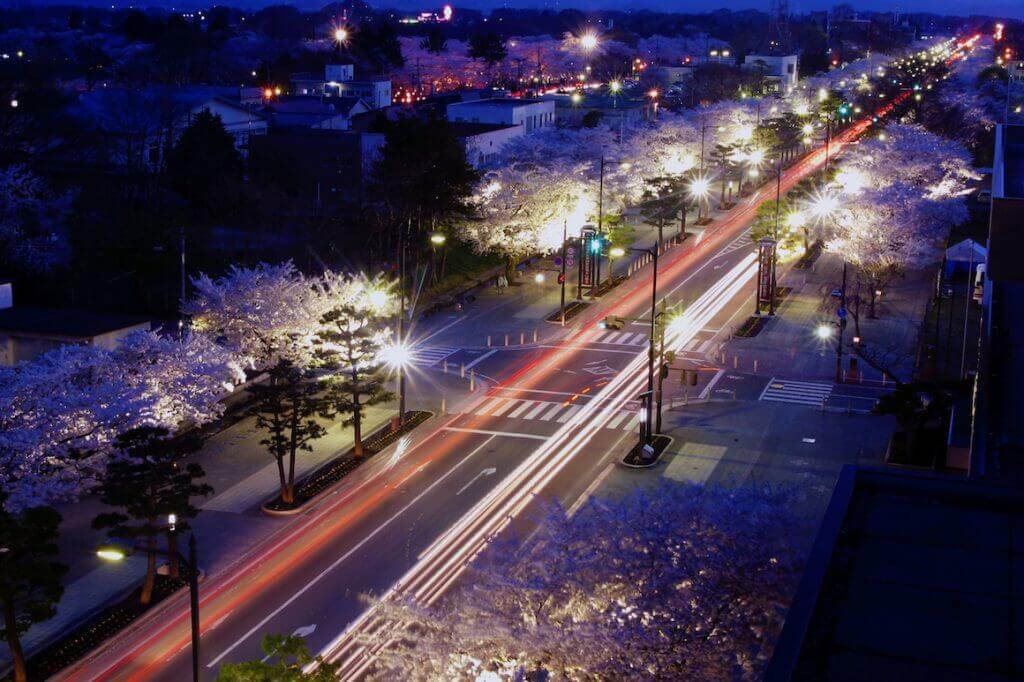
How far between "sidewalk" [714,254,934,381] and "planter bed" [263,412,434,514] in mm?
10865

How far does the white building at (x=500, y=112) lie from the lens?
7056 cm

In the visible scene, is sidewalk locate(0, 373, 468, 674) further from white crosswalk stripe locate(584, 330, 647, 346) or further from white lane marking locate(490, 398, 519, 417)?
white crosswalk stripe locate(584, 330, 647, 346)

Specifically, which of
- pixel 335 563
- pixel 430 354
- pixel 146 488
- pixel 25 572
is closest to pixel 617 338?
pixel 430 354

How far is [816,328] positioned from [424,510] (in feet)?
65.2

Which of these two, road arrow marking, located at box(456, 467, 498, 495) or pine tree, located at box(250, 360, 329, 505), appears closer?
pine tree, located at box(250, 360, 329, 505)

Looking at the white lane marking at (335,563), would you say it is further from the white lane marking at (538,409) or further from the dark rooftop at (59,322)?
the dark rooftop at (59,322)

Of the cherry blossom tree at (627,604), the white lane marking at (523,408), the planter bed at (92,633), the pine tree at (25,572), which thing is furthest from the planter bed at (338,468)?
the cherry blossom tree at (627,604)

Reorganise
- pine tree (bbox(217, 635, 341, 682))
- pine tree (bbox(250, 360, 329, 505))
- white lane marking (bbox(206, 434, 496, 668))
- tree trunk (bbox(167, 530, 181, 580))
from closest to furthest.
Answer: pine tree (bbox(217, 635, 341, 682))
white lane marking (bbox(206, 434, 496, 668))
tree trunk (bbox(167, 530, 181, 580))
pine tree (bbox(250, 360, 329, 505))

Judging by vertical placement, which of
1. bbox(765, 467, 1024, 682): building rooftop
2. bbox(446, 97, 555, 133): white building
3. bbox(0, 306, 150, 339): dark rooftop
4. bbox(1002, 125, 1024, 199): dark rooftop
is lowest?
bbox(0, 306, 150, 339): dark rooftop

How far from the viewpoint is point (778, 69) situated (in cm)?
11719

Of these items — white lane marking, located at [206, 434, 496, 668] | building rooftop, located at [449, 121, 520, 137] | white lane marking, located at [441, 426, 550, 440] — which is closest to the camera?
white lane marking, located at [206, 434, 496, 668]

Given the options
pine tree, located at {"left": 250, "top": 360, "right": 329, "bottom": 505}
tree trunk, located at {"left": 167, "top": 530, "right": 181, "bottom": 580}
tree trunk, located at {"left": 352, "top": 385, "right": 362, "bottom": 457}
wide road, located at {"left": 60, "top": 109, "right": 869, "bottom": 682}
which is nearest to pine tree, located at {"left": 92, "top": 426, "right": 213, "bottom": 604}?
tree trunk, located at {"left": 167, "top": 530, "right": 181, "bottom": 580}

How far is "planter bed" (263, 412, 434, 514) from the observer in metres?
22.8

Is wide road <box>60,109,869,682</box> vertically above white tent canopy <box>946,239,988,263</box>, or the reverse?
white tent canopy <box>946,239,988,263</box>
